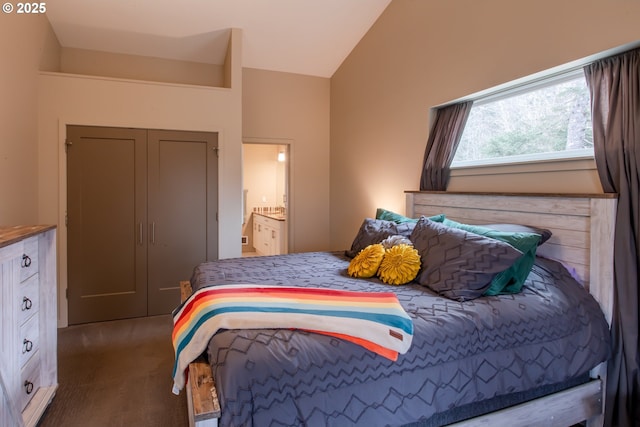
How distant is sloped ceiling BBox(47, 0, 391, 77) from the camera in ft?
11.2

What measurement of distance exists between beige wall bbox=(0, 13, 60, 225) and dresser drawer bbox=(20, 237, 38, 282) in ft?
3.22

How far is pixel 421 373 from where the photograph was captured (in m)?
1.42

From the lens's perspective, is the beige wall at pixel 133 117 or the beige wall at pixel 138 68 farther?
the beige wall at pixel 138 68

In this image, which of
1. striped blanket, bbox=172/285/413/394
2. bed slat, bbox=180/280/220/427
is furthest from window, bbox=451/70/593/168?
bed slat, bbox=180/280/220/427

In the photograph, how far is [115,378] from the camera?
2.45 meters

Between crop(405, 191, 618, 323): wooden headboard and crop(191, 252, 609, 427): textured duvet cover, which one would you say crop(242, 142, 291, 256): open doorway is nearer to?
crop(405, 191, 618, 323): wooden headboard

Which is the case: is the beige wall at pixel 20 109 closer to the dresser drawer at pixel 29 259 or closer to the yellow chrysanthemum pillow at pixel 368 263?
the dresser drawer at pixel 29 259

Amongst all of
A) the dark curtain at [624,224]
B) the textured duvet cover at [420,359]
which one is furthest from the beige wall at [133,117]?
the dark curtain at [624,224]

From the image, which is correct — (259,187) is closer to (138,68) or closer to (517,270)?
(138,68)

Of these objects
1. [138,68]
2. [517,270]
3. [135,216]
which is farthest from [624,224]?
[138,68]

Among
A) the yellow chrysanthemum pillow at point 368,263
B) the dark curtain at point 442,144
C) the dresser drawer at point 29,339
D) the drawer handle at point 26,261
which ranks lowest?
the dresser drawer at point 29,339

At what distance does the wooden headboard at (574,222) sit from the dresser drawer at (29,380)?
2916mm

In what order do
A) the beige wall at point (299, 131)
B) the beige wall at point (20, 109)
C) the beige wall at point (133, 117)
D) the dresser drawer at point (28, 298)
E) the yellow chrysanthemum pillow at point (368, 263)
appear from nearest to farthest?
the dresser drawer at point (28, 298) < the yellow chrysanthemum pillow at point (368, 263) < the beige wall at point (20, 109) < the beige wall at point (133, 117) < the beige wall at point (299, 131)

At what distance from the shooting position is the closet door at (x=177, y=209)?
3.70 meters
